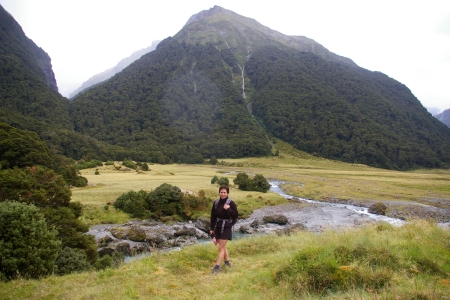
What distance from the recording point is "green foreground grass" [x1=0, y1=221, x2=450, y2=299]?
606cm

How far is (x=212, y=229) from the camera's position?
888cm

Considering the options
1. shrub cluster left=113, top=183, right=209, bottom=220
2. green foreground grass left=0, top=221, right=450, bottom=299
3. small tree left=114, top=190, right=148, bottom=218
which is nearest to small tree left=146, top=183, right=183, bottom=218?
shrub cluster left=113, top=183, right=209, bottom=220

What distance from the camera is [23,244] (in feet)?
31.9

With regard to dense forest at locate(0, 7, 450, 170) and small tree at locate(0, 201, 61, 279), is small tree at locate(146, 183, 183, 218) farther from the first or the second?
dense forest at locate(0, 7, 450, 170)

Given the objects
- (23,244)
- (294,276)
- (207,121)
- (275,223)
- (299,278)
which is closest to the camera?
(299,278)

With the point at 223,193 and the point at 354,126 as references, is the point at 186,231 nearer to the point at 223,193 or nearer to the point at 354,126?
the point at 223,193

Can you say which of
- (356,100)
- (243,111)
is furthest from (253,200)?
(356,100)

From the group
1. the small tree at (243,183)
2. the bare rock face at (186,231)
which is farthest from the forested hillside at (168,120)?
the bare rock face at (186,231)

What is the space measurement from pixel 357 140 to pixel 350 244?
157 m

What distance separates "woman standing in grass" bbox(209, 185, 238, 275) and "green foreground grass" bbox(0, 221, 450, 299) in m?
0.85

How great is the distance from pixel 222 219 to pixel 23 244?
24.0 feet

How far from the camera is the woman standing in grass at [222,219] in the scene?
8.67 m

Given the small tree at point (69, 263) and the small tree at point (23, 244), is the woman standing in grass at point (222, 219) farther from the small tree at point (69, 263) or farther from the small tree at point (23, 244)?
the small tree at point (69, 263)

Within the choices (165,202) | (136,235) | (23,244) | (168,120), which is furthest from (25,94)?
(23,244)
